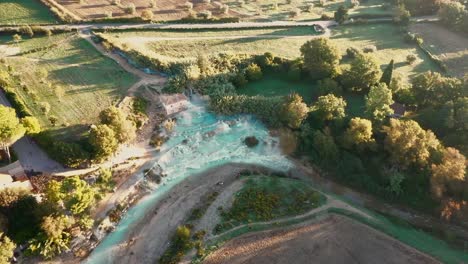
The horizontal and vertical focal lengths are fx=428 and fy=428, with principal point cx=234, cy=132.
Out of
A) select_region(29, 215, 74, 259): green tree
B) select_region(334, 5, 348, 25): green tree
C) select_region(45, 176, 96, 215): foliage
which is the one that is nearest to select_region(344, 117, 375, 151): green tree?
select_region(45, 176, 96, 215): foliage

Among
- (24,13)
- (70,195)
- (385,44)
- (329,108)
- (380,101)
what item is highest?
(24,13)

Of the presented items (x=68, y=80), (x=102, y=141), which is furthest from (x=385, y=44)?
(x=68, y=80)

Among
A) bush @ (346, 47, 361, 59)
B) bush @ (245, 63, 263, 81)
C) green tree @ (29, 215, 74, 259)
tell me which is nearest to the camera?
green tree @ (29, 215, 74, 259)

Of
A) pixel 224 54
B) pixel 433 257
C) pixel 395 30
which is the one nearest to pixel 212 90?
pixel 224 54

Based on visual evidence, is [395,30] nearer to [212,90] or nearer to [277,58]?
[277,58]

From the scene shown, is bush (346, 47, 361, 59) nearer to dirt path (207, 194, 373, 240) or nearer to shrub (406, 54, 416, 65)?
shrub (406, 54, 416, 65)

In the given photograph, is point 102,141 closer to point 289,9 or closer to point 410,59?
point 410,59
